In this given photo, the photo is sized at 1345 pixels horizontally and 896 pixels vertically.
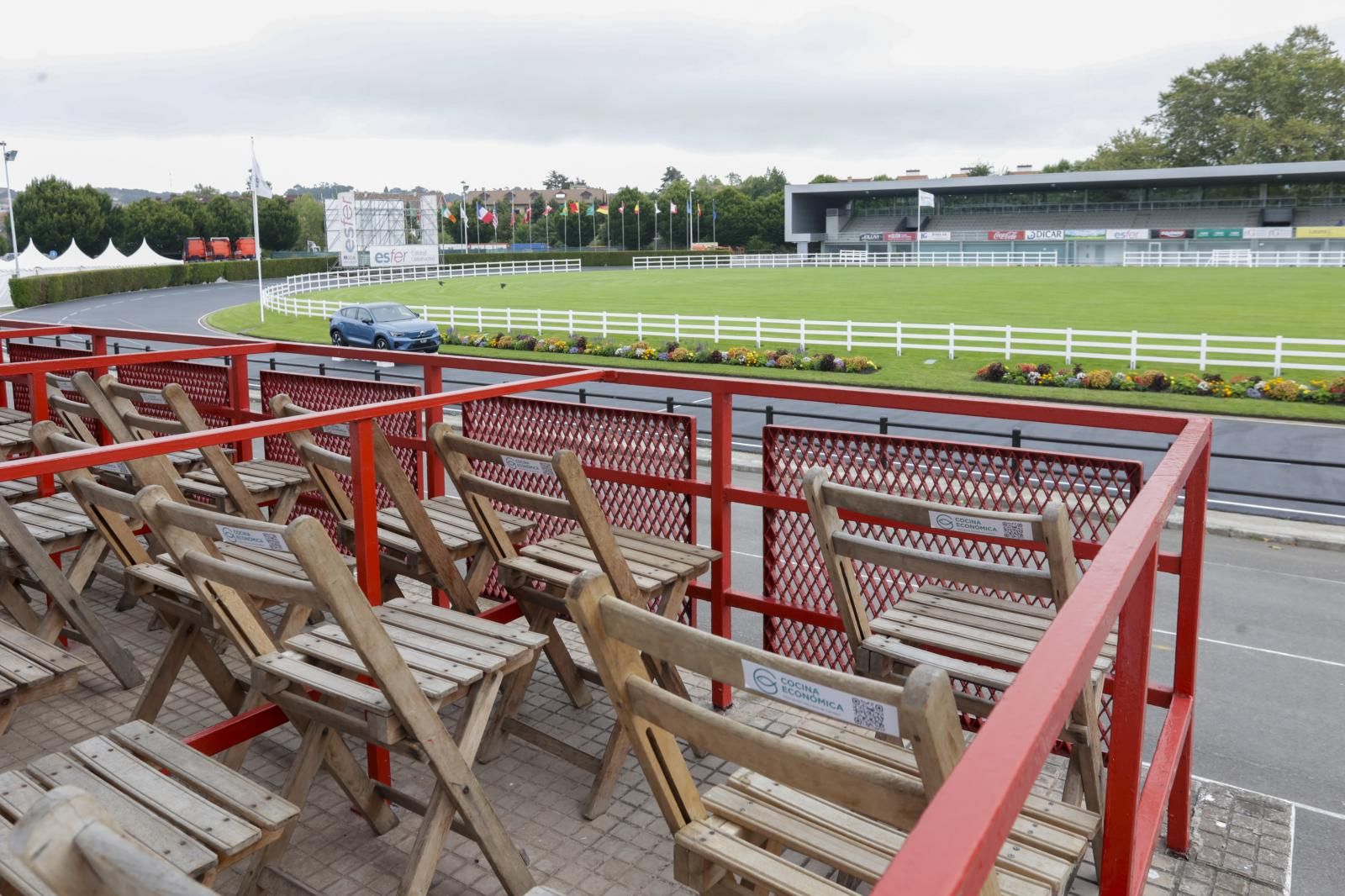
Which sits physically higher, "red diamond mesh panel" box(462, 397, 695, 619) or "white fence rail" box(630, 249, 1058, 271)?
"white fence rail" box(630, 249, 1058, 271)

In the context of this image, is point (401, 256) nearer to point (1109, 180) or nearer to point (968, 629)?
point (1109, 180)

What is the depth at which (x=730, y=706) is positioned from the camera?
232 inches

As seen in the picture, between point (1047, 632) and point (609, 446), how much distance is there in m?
4.39

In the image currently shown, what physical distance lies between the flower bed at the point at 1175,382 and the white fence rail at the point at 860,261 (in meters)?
60.8

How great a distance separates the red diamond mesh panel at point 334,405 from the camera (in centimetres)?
661

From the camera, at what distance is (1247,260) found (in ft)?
248

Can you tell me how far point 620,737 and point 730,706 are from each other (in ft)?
4.09

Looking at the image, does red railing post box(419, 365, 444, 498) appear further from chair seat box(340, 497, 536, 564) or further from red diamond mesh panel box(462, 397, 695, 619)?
chair seat box(340, 497, 536, 564)

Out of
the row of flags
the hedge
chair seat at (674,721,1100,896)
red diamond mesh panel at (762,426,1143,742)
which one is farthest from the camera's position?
the row of flags

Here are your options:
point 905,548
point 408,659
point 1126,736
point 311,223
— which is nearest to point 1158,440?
point 905,548

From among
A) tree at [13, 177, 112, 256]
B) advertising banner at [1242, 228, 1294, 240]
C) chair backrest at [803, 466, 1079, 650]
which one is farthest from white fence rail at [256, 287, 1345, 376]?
tree at [13, 177, 112, 256]

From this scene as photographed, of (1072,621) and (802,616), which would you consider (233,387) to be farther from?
(1072,621)

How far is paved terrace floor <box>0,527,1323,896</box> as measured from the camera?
435 centimetres

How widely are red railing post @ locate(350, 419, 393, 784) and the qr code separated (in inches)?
120
